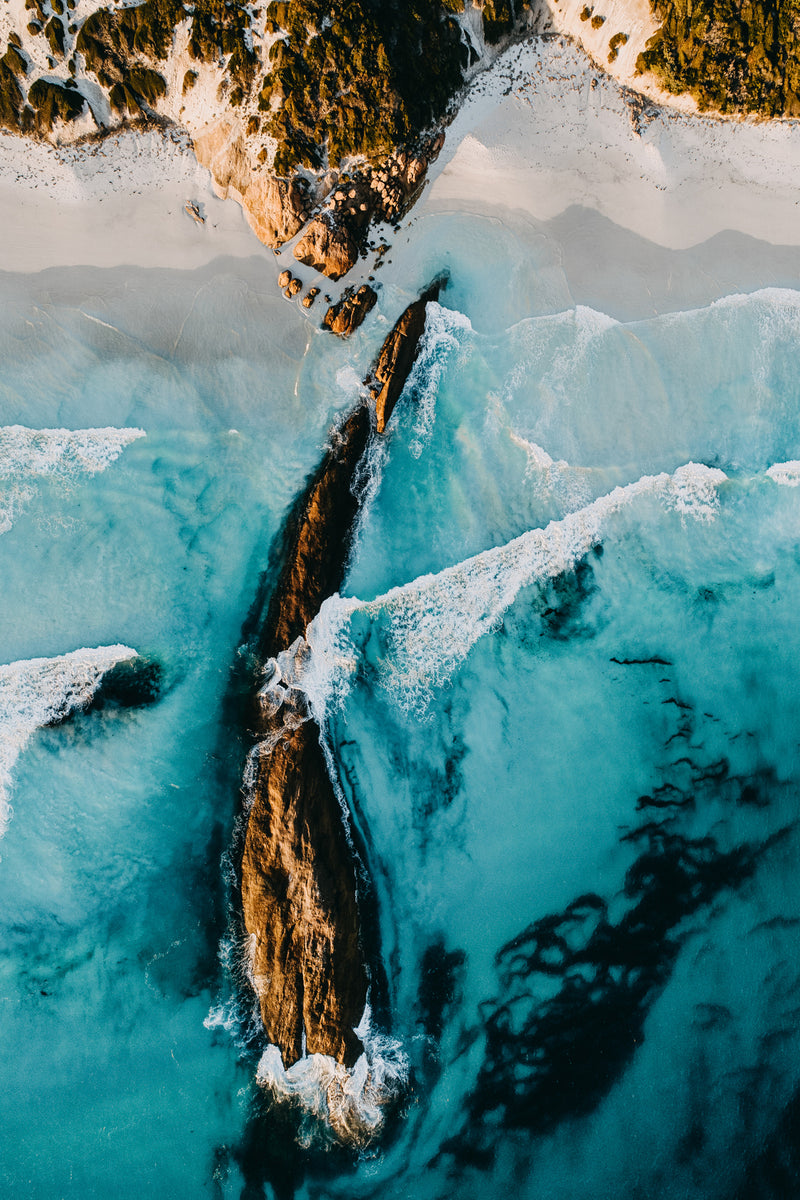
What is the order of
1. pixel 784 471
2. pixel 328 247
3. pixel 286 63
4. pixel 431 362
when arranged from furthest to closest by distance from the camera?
pixel 784 471, pixel 431 362, pixel 328 247, pixel 286 63

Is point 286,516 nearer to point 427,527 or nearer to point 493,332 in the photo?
point 427,527

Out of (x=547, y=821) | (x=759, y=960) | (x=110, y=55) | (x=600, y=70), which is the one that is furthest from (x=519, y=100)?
(x=759, y=960)

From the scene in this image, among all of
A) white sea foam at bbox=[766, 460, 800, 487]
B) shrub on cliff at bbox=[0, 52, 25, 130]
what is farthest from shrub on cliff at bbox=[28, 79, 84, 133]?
white sea foam at bbox=[766, 460, 800, 487]

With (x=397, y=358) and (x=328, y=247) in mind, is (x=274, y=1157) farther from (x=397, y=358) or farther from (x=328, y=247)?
(x=328, y=247)

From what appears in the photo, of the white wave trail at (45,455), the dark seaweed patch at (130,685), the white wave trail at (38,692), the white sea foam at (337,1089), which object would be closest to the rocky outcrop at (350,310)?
the white wave trail at (45,455)

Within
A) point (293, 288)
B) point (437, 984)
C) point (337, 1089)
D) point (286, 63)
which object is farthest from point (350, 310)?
point (337, 1089)

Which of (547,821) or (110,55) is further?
(547,821)
